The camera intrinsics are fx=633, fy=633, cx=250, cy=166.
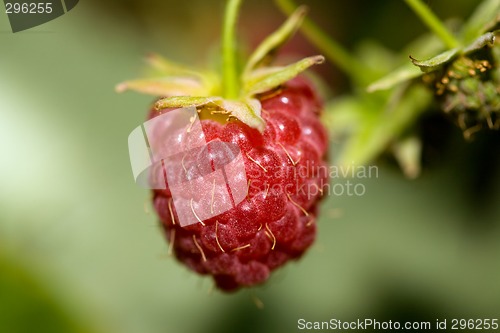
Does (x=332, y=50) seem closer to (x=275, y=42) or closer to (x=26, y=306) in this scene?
(x=275, y=42)

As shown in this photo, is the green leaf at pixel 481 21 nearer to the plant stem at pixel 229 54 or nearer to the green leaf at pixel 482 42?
the green leaf at pixel 482 42

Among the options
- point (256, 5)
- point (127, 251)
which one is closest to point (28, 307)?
point (127, 251)

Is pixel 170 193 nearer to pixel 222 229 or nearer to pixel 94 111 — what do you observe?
pixel 222 229

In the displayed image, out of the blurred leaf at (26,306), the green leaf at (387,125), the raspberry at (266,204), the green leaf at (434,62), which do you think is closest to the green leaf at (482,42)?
the green leaf at (434,62)

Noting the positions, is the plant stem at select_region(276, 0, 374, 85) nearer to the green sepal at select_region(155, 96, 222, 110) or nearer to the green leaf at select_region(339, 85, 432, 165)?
the green leaf at select_region(339, 85, 432, 165)

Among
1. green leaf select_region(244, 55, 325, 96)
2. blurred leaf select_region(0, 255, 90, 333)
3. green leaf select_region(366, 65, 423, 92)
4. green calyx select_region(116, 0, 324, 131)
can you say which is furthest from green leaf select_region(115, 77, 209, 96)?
blurred leaf select_region(0, 255, 90, 333)

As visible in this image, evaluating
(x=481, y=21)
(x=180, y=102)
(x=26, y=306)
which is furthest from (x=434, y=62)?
(x=26, y=306)
